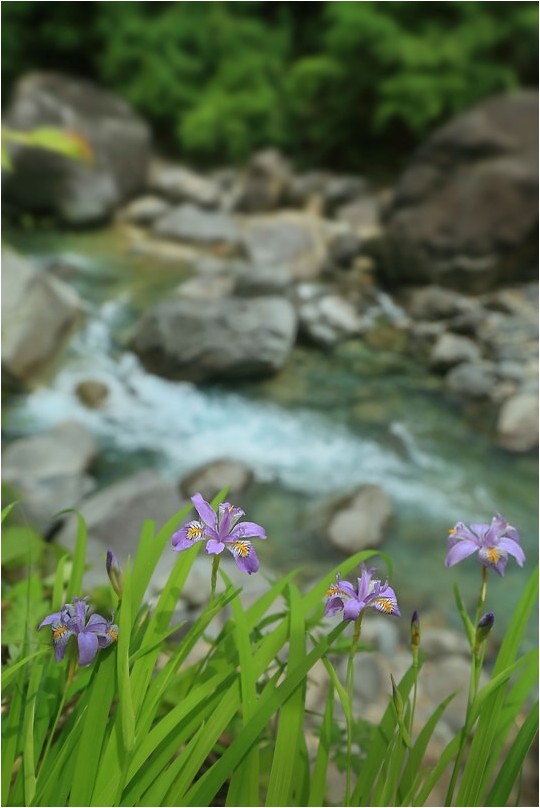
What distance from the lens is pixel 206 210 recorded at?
5.75m

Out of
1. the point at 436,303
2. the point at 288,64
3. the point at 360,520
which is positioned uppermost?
the point at 288,64

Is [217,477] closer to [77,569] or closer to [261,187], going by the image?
[77,569]

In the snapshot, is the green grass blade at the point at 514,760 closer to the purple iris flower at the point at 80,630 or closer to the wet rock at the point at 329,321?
the purple iris flower at the point at 80,630

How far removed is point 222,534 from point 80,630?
0.72ft

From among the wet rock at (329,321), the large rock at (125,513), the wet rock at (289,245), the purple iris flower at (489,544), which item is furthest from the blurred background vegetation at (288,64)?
the purple iris flower at (489,544)

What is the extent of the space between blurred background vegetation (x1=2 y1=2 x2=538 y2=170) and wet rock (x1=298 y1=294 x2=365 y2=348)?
2.23 m

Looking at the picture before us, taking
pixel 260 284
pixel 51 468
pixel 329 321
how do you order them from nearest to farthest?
1. pixel 51 468
2. pixel 329 321
3. pixel 260 284

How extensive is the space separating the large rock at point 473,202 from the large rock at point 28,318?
81.7 inches

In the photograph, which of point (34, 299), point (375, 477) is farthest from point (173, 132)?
point (375, 477)

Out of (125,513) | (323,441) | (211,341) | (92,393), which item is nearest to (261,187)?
(211,341)

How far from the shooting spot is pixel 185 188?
5840 mm

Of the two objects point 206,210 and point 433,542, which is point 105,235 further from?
point 433,542

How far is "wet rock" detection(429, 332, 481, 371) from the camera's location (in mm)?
3314

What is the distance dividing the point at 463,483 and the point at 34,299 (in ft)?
6.53
